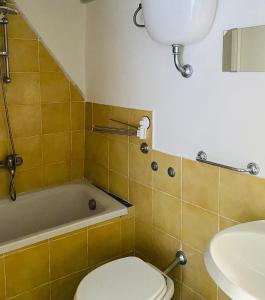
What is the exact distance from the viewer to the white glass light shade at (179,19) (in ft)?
4.51

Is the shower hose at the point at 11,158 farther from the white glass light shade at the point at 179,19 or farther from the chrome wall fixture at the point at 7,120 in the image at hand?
the white glass light shade at the point at 179,19

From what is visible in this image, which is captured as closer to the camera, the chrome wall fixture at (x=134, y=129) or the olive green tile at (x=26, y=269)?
the olive green tile at (x=26, y=269)

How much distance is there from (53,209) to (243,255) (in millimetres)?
1583

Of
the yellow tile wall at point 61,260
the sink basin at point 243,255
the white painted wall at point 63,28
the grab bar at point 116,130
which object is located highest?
the white painted wall at point 63,28

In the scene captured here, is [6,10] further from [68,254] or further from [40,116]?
[68,254]

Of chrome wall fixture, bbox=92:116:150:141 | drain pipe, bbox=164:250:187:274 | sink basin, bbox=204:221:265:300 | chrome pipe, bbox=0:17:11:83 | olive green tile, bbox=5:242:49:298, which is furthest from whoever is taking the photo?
chrome pipe, bbox=0:17:11:83

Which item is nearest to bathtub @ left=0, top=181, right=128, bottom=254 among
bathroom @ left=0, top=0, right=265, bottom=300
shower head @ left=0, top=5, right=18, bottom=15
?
bathroom @ left=0, top=0, right=265, bottom=300

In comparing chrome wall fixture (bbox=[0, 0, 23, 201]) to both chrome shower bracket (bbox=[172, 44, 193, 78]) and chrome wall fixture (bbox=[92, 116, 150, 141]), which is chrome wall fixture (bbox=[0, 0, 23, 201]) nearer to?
chrome wall fixture (bbox=[92, 116, 150, 141])

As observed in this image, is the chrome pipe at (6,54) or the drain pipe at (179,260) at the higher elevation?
the chrome pipe at (6,54)

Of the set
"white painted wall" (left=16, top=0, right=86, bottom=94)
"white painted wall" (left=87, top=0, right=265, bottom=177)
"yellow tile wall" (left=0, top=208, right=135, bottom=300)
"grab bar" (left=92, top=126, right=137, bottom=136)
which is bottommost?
"yellow tile wall" (left=0, top=208, right=135, bottom=300)

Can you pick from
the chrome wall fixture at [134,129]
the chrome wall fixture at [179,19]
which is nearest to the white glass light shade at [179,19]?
the chrome wall fixture at [179,19]

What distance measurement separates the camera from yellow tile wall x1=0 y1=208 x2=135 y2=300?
1.70 metres

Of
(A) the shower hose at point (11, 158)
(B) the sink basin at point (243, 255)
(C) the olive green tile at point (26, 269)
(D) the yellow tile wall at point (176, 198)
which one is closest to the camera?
(B) the sink basin at point (243, 255)

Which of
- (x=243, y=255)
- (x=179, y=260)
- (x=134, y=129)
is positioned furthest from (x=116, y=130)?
(x=243, y=255)
